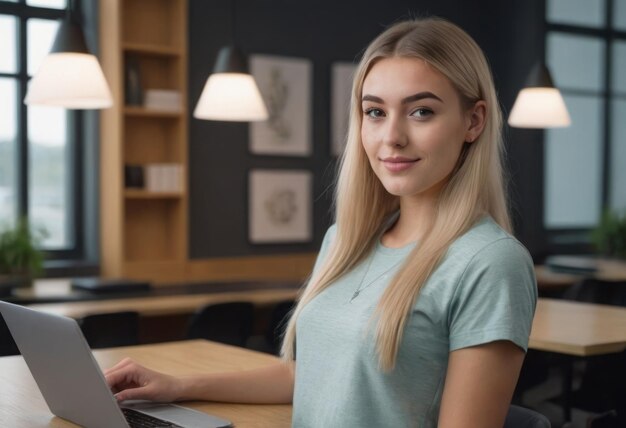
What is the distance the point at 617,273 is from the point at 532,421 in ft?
17.5

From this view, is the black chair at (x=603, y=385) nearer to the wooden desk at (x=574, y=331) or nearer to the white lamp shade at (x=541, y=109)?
the wooden desk at (x=574, y=331)

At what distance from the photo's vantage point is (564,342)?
342 centimetres

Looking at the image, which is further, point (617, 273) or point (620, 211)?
point (620, 211)

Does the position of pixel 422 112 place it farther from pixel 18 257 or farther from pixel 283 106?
pixel 283 106

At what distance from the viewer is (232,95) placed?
5125 millimetres

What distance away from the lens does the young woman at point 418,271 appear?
1.58 metres

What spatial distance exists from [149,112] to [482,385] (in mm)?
5345

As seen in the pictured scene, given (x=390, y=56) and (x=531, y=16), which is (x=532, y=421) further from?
(x=531, y=16)

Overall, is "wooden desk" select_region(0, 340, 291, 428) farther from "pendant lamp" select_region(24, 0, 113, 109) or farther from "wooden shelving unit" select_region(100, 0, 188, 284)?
"wooden shelving unit" select_region(100, 0, 188, 284)

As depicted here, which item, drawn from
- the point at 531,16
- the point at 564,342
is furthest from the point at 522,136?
the point at 564,342

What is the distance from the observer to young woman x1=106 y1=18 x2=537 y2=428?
5.20 ft

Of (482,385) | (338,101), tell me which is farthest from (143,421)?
(338,101)

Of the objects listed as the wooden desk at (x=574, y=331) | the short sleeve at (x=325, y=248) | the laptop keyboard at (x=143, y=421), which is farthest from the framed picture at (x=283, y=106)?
the laptop keyboard at (x=143, y=421)

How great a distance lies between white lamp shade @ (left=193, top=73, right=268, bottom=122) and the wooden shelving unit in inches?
61.3
